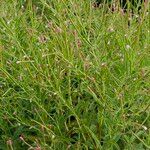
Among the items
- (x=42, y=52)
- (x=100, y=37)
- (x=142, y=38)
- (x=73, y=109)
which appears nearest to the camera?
(x=73, y=109)

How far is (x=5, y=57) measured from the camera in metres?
2.27

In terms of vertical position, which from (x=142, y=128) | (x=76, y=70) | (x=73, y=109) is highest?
(x=76, y=70)

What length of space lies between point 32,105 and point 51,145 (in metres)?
0.27

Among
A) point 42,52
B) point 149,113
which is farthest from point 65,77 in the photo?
point 149,113

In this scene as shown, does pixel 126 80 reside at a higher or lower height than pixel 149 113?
higher

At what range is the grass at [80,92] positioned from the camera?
6.14 ft

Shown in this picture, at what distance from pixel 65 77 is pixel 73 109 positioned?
247mm

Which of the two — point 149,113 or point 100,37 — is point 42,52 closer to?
point 100,37

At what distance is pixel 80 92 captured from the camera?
207 centimetres

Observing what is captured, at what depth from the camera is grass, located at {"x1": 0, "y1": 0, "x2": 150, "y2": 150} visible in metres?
1.87

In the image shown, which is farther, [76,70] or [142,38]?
[142,38]

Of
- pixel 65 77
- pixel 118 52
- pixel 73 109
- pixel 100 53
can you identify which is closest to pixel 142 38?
pixel 118 52

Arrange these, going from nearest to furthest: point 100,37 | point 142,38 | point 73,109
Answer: point 73,109 → point 100,37 → point 142,38

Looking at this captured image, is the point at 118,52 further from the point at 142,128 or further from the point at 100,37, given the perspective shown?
the point at 142,128
